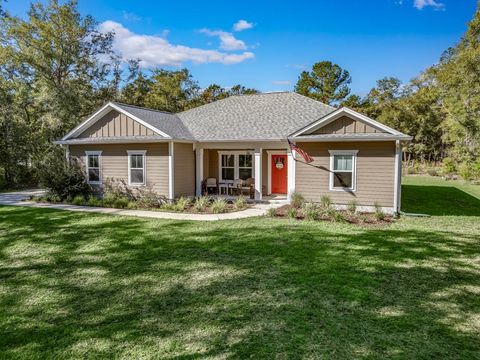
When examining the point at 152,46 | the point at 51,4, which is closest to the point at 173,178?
the point at 51,4

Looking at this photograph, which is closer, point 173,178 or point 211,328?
point 211,328

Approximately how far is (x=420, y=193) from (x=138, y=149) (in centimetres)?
1590

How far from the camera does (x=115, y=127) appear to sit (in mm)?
15250

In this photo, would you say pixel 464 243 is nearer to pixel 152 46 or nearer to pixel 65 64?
pixel 65 64

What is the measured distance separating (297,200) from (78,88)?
2198cm

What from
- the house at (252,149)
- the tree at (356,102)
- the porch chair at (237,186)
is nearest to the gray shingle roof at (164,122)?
the house at (252,149)

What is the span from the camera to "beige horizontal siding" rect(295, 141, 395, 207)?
12.1 meters

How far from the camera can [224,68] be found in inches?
1107

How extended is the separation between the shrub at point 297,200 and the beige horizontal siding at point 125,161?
223 inches

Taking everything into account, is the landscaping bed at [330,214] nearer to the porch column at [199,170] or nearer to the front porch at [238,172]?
the front porch at [238,172]

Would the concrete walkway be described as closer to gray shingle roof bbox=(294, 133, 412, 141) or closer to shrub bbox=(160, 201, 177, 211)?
shrub bbox=(160, 201, 177, 211)

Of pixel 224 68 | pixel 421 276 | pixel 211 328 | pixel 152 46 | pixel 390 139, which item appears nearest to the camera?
pixel 211 328

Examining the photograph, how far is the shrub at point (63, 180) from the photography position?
598 inches

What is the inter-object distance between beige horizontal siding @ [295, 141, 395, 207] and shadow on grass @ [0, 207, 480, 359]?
3089 millimetres
